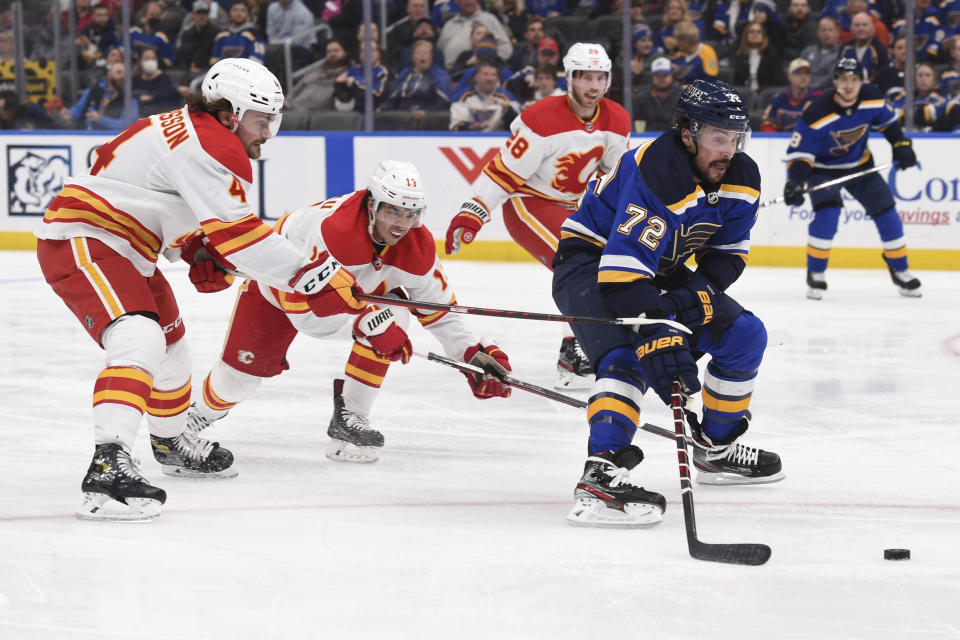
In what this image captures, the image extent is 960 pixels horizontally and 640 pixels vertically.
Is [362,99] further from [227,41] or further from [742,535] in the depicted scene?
[742,535]

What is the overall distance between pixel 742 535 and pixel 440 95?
6520mm

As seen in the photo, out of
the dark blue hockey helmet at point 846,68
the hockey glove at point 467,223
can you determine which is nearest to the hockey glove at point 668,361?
the hockey glove at point 467,223

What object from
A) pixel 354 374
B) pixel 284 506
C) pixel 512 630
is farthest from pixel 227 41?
pixel 512 630

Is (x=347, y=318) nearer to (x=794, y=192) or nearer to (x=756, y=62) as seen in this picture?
(x=794, y=192)

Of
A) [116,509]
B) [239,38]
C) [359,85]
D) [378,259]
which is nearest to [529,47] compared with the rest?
[359,85]

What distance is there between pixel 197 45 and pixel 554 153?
534cm

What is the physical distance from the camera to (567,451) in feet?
12.8

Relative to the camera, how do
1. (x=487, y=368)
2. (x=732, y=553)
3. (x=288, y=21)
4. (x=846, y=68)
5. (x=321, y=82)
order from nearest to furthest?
(x=732, y=553) → (x=487, y=368) → (x=846, y=68) → (x=321, y=82) → (x=288, y=21)

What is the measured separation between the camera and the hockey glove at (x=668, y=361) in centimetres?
299

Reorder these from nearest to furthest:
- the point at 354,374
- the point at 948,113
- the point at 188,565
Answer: the point at 188,565 → the point at 354,374 → the point at 948,113

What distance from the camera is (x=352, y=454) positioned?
3.79m

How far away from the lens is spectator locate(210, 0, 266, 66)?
31.4 feet

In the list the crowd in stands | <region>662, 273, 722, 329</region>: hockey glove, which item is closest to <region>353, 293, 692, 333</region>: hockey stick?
<region>662, 273, 722, 329</region>: hockey glove

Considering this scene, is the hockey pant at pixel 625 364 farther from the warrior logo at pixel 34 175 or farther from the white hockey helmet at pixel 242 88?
the warrior logo at pixel 34 175
